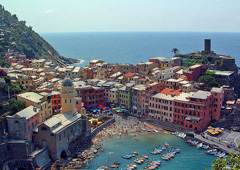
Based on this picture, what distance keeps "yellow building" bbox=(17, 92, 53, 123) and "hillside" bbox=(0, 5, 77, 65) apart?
193 ft

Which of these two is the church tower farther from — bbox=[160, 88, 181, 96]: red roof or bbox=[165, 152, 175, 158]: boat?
bbox=[160, 88, 181, 96]: red roof

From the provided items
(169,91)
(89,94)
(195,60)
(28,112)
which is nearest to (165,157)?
(169,91)

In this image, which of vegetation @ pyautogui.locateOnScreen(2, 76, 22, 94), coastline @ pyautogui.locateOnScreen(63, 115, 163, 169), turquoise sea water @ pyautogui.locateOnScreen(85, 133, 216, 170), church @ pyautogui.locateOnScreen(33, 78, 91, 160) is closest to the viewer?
church @ pyautogui.locateOnScreen(33, 78, 91, 160)

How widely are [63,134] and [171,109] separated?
3043cm

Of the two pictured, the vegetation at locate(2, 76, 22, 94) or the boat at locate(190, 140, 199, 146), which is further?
the vegetation at locate(2, 76, 22, 94)

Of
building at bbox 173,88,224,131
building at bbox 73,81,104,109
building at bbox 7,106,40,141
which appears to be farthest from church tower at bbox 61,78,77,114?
building at bbox 173,88,224,131

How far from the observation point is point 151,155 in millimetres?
63156

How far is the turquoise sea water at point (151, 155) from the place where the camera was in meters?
59.1

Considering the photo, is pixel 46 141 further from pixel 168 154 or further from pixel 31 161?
pixel 168 154

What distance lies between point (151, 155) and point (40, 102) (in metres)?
26.3

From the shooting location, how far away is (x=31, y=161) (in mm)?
54844

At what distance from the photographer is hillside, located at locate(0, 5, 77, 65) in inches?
5344

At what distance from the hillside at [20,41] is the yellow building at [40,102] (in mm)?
58920

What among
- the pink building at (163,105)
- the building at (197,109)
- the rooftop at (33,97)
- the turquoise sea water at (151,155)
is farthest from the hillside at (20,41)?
the building at (197,109)
